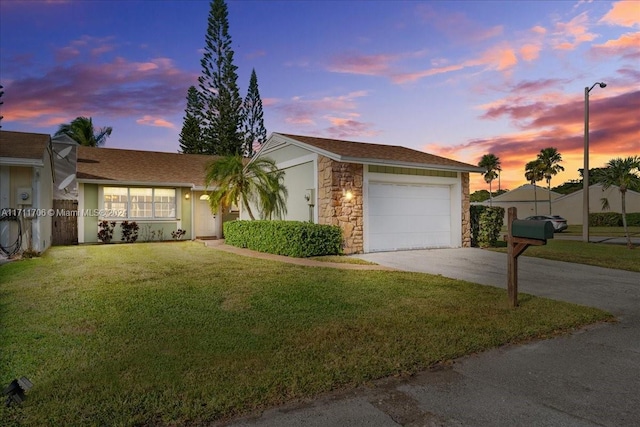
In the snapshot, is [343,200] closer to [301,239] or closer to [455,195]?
[301,239]

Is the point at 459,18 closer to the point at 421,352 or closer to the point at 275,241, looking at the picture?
the point at 275,241

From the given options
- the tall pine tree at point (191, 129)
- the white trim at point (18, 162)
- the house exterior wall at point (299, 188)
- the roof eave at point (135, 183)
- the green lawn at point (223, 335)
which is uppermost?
the tall pine tree at point (191, 129)

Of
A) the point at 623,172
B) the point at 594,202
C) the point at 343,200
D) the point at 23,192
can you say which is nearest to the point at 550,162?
the point at 594,202

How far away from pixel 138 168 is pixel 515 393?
1905 centimetres

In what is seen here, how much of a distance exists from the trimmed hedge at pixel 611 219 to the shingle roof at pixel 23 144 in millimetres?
39318

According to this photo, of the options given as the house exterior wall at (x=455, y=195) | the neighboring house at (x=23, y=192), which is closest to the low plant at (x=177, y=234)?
the neighboring house at (x=23, y=192)

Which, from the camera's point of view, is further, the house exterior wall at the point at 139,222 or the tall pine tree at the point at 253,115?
the tall pine tree at the point at 253,115

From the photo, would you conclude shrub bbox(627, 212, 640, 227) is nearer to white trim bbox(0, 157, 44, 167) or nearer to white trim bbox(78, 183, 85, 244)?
white trim bbox(78, 183, 85, 244)

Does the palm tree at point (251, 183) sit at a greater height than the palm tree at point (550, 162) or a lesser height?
lesser

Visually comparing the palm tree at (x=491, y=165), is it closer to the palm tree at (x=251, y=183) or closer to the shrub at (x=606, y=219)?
the shrub at (x=606, y=219)

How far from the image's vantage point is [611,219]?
33094 millimetres

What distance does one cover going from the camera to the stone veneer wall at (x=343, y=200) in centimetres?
1160

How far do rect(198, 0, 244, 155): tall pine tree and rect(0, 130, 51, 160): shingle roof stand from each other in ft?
59.8

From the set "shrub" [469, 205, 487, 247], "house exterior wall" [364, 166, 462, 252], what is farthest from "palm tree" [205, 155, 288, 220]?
"shrub" [469, 205, 487, 247]
